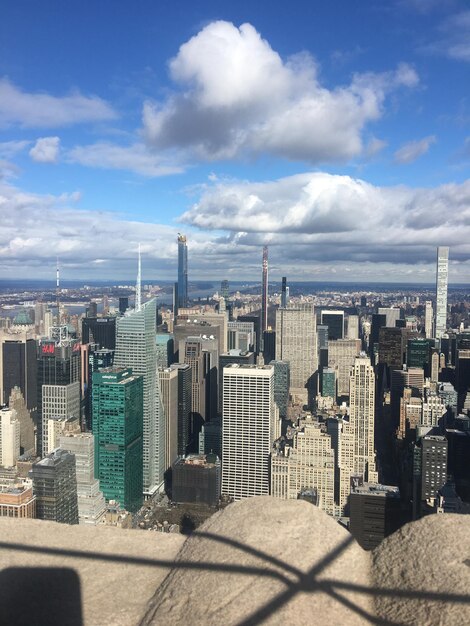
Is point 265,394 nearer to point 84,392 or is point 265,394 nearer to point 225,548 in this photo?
point 84,392

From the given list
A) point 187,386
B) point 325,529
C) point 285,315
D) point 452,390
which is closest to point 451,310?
point 285,315

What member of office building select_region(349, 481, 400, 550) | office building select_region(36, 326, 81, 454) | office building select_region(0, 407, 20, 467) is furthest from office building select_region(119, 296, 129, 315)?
office building select_region(349, 481, 400, 550)

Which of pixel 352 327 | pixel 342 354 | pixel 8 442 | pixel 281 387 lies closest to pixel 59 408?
pixel 8 442

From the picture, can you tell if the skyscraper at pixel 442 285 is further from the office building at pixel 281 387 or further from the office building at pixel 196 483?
the office building at pixel 196 483

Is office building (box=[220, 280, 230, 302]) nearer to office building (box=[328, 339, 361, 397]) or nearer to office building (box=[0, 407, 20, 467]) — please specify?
office building (box=[328, 339, 361, 397])

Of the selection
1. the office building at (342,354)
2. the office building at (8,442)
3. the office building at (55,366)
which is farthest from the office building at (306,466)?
the office building at (342,354)

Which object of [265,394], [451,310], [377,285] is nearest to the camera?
[265,394]

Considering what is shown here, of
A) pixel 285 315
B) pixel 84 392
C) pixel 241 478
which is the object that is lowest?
pixel 241 478
